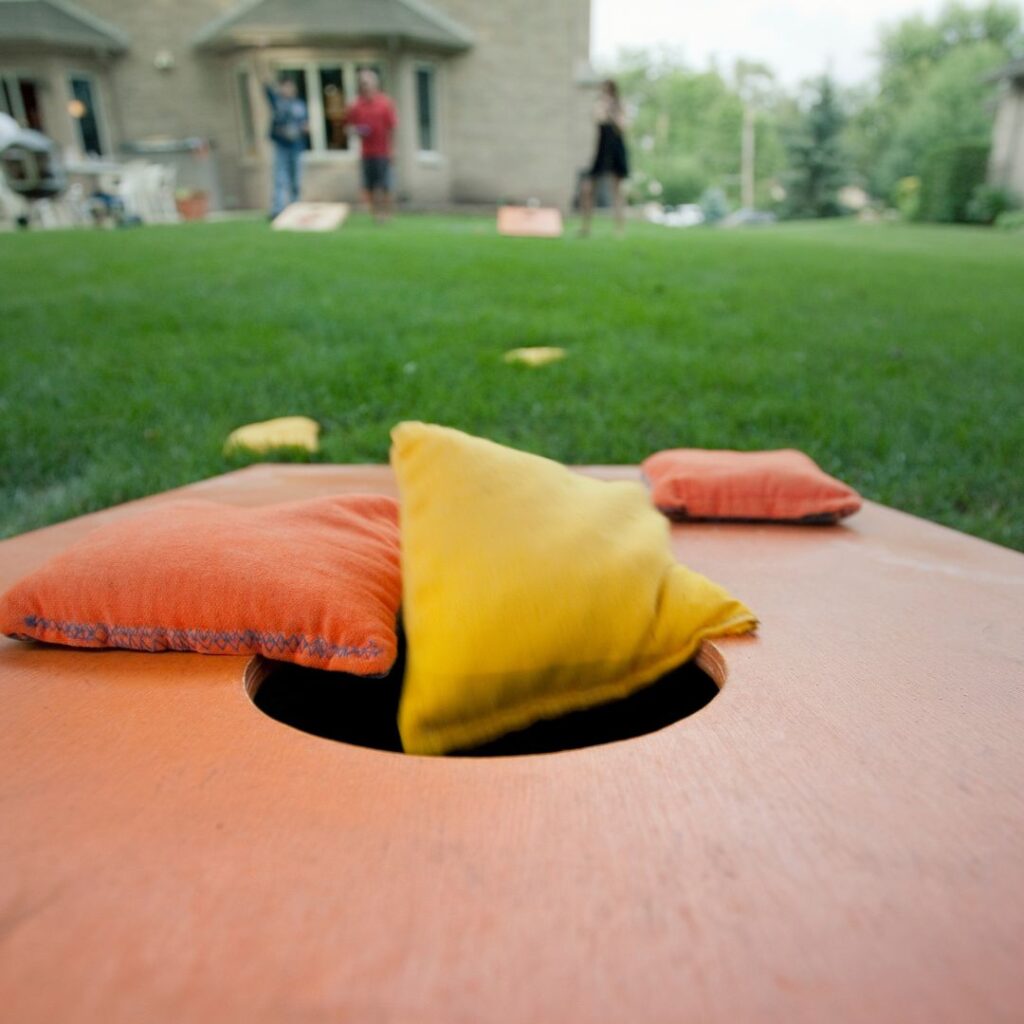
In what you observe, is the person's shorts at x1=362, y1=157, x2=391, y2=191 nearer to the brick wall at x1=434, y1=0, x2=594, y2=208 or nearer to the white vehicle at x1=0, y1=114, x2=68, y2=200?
the white vehicle at x1=0, y1=114, x2=68, y2=200

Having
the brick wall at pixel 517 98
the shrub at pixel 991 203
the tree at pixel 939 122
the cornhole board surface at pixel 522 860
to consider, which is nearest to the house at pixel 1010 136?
the shrub at pixel 991 203

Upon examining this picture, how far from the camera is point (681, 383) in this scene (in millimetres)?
3490

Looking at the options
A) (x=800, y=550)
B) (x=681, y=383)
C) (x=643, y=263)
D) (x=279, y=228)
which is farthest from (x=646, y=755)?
(x=279, y=228)

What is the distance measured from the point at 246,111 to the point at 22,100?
4170 millimetres

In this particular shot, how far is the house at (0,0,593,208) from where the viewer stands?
13953mm

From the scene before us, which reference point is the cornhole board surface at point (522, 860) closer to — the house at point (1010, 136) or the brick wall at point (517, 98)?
the brick wall at point (517, 98)

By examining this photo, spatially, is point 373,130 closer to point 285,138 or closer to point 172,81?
point 285,138

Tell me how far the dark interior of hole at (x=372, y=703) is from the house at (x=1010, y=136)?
69.3 ft

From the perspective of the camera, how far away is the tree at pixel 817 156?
85.9 feet

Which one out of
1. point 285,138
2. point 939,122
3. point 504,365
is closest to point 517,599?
point 504,365

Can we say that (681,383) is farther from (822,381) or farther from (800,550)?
(800,550)

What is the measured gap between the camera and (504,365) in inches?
145

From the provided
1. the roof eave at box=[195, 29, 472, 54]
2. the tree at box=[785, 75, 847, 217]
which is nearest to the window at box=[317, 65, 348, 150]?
the roof eave at box=[195, 29, 472, 54]

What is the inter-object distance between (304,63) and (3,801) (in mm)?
15720
